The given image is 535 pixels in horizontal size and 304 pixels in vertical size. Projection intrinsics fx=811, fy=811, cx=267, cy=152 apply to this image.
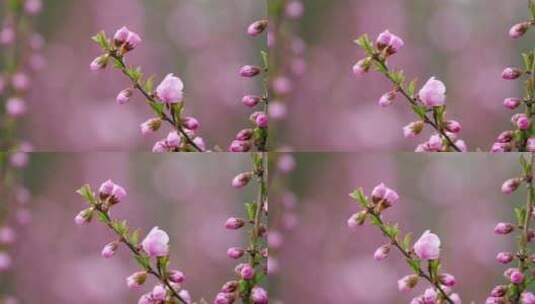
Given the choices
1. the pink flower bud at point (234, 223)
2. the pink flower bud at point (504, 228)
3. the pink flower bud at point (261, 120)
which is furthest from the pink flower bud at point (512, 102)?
the pink flower bud at point (234, 223)

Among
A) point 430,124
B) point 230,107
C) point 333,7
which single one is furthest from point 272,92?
point 430,124

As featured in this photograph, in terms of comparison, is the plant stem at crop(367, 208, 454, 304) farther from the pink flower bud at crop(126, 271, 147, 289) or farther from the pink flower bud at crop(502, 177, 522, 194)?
the pink flower bud at crop(126, 271, 147, 289)

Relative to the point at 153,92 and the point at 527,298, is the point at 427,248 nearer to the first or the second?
the point at 527,298

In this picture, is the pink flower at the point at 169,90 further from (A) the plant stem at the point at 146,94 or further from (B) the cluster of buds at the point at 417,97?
(B) the cluster of buds at the point at 417,97

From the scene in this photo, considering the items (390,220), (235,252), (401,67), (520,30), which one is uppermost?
(520,30)

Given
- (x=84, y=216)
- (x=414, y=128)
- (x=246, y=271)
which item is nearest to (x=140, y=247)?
(x=84, y=216)

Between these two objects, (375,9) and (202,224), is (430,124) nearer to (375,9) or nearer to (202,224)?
(375,9)

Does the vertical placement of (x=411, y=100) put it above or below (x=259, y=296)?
above

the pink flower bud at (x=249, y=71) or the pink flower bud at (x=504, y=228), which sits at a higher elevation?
the pink flower bud at (x=249, y=71)
